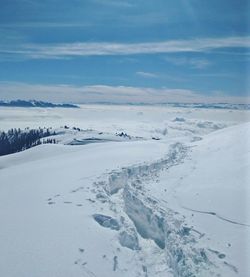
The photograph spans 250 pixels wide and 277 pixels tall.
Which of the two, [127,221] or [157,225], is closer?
[127,221]

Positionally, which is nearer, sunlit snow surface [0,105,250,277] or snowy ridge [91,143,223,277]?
sunlit snow surface [0,105,250,277]

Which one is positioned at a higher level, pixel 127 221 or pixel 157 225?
pixel 127 221

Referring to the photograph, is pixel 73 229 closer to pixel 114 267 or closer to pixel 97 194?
pixel 114 267

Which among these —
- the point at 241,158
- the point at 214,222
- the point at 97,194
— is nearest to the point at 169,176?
the point at 241,158

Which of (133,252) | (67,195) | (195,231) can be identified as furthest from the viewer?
(67,195)

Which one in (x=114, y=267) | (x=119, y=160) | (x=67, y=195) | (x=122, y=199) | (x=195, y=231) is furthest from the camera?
(x=119, y=160)

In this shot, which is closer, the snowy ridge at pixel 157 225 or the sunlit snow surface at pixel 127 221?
the sunlit snow surface at pixel 127 221

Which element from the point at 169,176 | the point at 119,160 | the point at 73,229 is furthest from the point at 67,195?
the point at 119,160

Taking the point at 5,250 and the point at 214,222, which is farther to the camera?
the point at 214,222

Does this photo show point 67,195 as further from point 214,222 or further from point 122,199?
point 214,222

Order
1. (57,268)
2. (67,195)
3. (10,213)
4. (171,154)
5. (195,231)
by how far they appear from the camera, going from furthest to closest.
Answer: (171,154) < (67,195) < (10,213) < (195,231) < (57,268)
